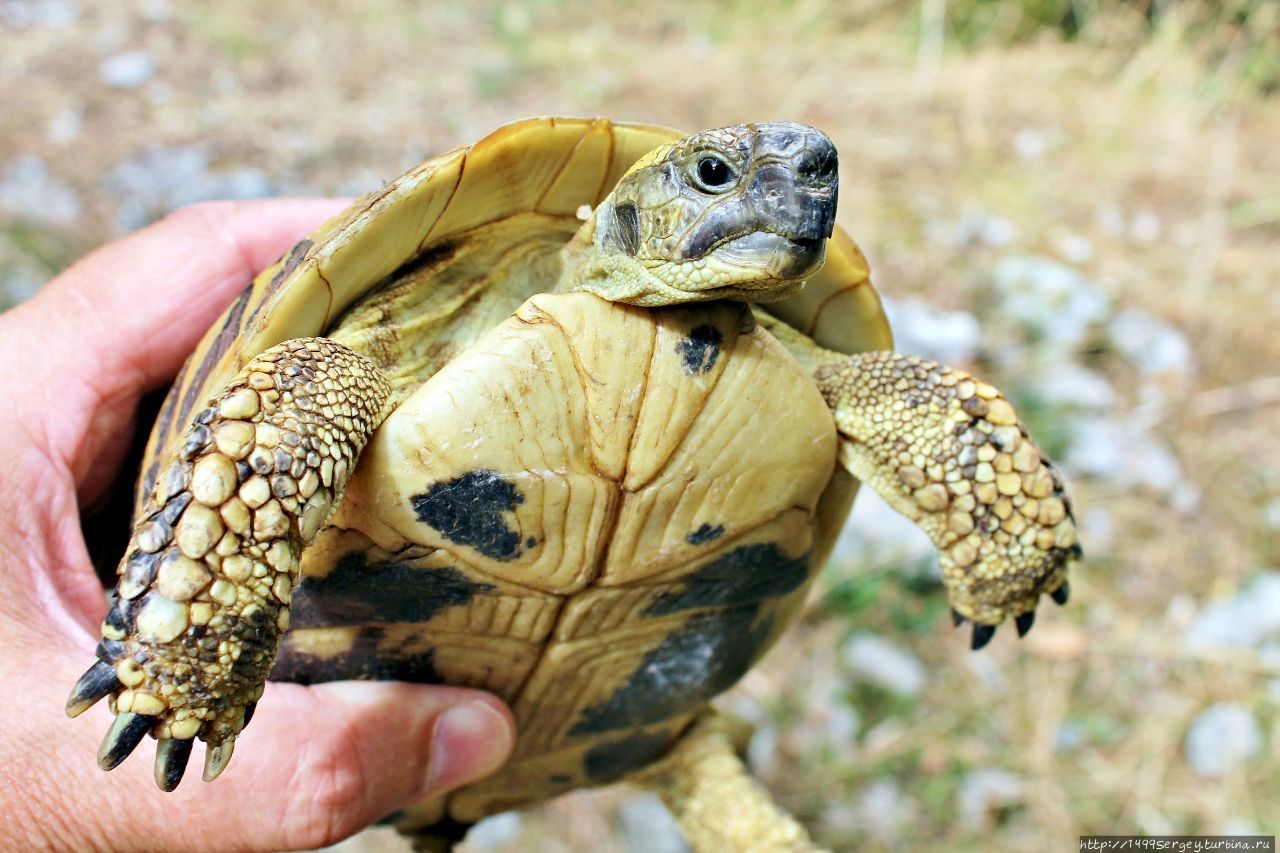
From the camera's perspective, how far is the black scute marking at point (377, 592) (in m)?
1.25

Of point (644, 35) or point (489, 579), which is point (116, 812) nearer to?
point (489, 579)

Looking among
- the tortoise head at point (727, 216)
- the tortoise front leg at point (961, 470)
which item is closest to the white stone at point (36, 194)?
the tortoise head at point (727, 216)

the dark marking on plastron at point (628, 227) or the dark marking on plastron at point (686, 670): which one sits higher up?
the dark marking on plastron at point (628, 227)

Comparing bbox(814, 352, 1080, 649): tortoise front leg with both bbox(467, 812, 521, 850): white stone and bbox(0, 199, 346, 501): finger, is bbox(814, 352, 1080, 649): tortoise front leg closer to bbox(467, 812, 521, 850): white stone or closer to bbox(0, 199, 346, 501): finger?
bbox(0, 199, 346, 501): finger

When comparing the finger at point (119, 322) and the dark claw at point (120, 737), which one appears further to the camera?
the finger at point (119, 322)

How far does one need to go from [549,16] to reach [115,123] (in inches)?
97.2

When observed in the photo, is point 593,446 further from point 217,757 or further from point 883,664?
point 883,664

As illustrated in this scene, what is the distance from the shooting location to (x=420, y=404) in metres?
1.16

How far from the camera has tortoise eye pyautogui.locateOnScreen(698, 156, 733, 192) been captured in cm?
113

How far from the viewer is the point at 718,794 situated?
1.92 meters

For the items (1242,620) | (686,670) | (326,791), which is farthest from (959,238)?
(326,791)

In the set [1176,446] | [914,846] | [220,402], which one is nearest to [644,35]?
[1176,446]

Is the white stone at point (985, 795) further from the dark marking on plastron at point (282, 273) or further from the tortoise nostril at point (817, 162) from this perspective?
the dark marking on plastron at point (282, 273)

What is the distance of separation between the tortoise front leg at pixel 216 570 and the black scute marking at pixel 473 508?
0.12m
